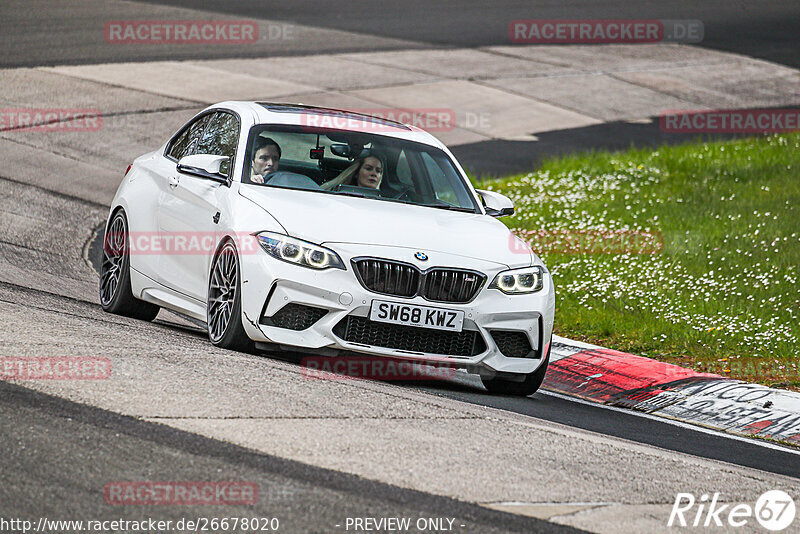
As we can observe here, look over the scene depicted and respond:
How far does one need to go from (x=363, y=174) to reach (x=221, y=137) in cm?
113

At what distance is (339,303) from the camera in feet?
24.7

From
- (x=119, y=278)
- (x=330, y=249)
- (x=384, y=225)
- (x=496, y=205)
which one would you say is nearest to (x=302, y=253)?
(x=330, y=249)

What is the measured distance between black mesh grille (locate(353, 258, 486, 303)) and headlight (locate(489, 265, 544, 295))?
24 centimetres

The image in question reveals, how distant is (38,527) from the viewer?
459 centimetres

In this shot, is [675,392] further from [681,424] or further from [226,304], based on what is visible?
[226,304]

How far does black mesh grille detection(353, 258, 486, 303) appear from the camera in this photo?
762 centimetres

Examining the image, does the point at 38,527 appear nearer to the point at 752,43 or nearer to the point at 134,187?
the point at 134,187

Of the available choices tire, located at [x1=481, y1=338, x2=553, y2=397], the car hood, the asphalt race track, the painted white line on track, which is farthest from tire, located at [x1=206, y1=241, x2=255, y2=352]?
the painted white line on track

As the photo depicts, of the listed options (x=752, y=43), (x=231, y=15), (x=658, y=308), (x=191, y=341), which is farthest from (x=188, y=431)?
(x=752, y=43)

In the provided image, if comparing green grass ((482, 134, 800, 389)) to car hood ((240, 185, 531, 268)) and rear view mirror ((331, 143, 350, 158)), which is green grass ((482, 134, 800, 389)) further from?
rear view mirror ((331, 143, 350, 158))

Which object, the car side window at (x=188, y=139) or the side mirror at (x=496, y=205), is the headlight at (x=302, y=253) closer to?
the side mirror at (x=496, y=205)

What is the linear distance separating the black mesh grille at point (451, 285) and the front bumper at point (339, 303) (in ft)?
0.14

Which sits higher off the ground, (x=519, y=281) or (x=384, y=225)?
(x=384, y=225)

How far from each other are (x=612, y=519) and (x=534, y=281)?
2.97m
